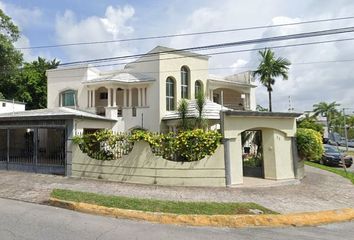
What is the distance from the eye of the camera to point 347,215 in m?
8.67

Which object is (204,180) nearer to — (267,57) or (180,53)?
(180,53)

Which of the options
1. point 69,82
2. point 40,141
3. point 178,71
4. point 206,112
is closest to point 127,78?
point 178,71

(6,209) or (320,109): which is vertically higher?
(320,109)

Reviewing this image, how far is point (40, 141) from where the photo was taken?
16.4 metres

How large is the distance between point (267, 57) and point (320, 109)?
46.3 metres

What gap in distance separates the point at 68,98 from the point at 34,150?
10.3 meters

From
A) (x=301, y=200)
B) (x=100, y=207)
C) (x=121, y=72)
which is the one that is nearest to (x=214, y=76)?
(x=121, y=72)

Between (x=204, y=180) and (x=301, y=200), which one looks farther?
(x=204, y=180)

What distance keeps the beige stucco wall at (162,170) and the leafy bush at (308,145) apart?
436 centimetres

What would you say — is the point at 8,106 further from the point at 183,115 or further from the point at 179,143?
the point at 179,143

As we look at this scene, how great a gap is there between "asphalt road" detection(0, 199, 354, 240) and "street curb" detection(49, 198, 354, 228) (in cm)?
28

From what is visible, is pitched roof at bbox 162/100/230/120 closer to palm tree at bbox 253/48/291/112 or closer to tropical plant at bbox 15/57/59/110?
palm tree at bbox 253/48/291/112

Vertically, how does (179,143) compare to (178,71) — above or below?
below

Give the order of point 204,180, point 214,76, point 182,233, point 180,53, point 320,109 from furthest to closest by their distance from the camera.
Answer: point 320,109, point 214,76, point 180,53, point 204,180, point 182,233
